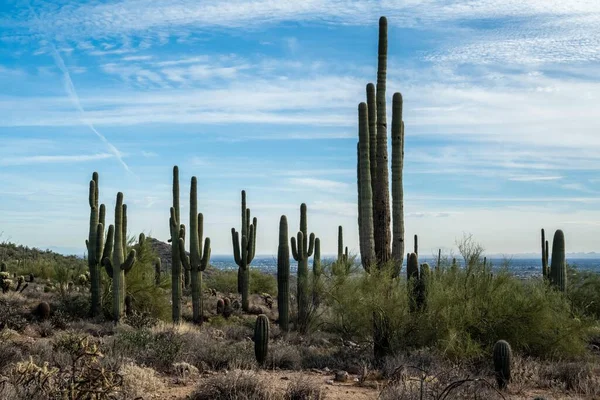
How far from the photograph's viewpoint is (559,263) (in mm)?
22484

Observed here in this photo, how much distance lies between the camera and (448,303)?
14.4 meters

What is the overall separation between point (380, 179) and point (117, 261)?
925 centimetres

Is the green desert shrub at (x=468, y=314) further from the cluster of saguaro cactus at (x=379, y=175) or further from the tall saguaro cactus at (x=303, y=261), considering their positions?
the tall saguaro cactus at (x=303, y=261)

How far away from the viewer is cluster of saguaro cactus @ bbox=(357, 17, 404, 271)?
15891mm

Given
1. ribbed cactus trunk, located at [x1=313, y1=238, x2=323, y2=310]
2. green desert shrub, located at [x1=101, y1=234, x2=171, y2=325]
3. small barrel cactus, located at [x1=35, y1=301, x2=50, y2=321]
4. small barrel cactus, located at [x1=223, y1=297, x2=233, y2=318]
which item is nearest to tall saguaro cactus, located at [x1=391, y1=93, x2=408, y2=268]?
ribbed cactus trunk, located at [x1=313, y1=238, x2=323, y2=310]

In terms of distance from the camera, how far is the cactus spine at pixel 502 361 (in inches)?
462

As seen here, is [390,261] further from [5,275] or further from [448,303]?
[5,275]

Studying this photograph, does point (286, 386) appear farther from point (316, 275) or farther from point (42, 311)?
point (42, 311)

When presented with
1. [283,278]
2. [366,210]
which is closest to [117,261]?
[283,278]

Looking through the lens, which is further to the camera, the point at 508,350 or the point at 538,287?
the point at 538,287

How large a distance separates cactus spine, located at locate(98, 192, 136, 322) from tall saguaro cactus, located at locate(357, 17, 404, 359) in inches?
328

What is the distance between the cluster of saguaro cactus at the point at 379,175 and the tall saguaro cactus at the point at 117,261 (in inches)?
327

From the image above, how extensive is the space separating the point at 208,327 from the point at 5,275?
9930mm

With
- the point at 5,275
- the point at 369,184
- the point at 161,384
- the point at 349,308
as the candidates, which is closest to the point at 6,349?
the point at 161,384
